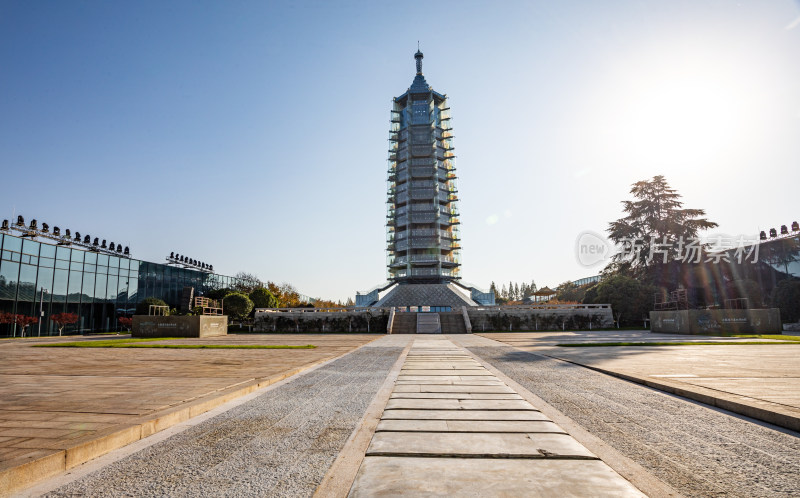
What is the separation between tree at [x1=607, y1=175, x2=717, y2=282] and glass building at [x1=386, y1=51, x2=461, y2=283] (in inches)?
1620

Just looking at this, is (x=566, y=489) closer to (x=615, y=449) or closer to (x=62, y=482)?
(x=615, y=449)

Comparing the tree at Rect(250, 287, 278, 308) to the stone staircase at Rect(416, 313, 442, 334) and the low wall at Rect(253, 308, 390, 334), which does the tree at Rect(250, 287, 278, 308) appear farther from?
the stone staircase at Rect(416, 313, 442, 334)

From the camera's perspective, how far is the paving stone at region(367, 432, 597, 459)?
4.52 meters

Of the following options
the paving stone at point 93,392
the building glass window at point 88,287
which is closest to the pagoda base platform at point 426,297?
the building glass window at point 88,287

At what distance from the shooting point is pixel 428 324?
45.3 metres

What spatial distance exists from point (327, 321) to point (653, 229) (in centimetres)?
4014

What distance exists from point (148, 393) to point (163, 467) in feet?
14.0

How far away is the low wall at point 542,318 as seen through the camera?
151ft

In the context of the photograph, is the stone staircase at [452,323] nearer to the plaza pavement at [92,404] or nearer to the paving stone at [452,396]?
the plaza pavement at [92,404]

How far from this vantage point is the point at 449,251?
93188 mm

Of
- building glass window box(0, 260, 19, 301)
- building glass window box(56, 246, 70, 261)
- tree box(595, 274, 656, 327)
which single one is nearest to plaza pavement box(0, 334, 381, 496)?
building glass window box(0, 260, 19, 301)

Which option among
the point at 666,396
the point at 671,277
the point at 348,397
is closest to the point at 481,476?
the point at 348,397

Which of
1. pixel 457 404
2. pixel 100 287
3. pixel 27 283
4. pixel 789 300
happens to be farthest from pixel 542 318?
pixel 27 283

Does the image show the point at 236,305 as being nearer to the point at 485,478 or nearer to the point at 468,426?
the point at 468,426
